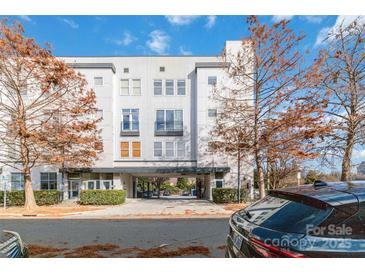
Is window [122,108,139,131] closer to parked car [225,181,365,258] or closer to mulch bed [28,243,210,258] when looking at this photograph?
mulch bed [28,243,210,258]

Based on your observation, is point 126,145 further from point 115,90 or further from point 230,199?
point 230,199

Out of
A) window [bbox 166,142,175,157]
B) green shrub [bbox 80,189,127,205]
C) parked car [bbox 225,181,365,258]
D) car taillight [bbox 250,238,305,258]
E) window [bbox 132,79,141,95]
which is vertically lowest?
green shrub [bbox 80,189,127,205]

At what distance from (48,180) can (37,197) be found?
4489 millimetres

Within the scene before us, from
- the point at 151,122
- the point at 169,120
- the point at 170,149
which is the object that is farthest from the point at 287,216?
the point at 151,122

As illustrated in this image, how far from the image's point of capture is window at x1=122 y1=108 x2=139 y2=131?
2480cm

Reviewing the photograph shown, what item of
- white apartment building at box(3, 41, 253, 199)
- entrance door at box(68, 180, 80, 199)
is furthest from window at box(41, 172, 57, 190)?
entrance door at box(68, 180, 80, 199)

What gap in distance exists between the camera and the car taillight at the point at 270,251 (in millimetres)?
2270

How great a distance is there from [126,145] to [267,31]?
52.9ft

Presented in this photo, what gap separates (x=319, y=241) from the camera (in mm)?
2275

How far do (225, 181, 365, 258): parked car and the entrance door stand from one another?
2348 centimetres

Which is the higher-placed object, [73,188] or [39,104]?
[39,104]

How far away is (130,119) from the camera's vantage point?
24.8m

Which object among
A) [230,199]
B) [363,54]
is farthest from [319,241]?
[230,199]

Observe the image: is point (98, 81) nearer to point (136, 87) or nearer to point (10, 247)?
point (136, 87)
